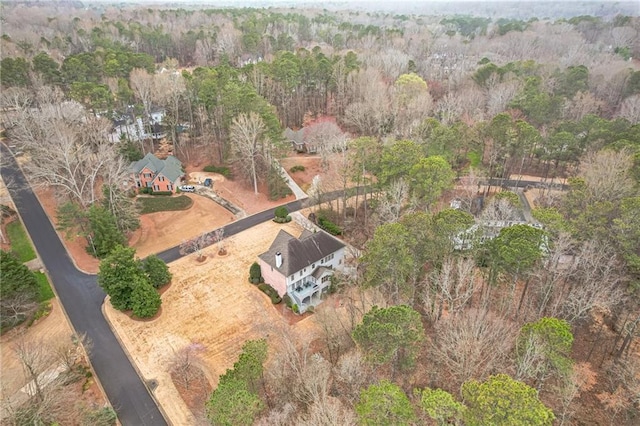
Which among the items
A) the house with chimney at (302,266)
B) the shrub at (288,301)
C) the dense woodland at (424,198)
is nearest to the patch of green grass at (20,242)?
the dense woodland at (424,198)

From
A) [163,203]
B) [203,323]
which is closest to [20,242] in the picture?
[163,203]

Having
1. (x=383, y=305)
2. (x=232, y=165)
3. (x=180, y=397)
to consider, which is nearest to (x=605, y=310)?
(x=383, y=305)

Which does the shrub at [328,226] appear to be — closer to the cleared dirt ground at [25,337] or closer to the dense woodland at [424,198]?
the dense woodland at [424,198]

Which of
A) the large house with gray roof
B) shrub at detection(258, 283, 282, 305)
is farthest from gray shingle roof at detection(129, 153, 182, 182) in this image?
shrub at detection(258, 283, 282, 305)

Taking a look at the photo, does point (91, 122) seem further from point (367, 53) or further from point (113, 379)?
point (367, 53)

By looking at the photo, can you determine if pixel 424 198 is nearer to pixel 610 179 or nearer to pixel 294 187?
pixel 610 179
